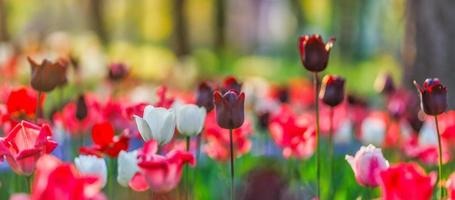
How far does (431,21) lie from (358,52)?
57.8ft

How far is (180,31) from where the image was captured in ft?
74.5

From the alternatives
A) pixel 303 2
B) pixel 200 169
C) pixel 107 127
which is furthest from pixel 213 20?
pixel 107 127

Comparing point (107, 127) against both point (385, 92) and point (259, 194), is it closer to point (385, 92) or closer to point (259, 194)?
point (259, 194)

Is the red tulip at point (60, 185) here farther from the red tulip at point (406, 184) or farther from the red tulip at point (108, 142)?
the red tulip at point (108, 142)

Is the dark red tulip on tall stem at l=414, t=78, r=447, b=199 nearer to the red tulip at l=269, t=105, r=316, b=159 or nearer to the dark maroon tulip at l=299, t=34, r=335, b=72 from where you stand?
the dark maroon tulip at l=299, t=34, r=335, b=72

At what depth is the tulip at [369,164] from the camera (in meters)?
3.08

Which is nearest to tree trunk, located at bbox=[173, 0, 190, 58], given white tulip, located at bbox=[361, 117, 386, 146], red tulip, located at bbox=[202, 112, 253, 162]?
white tulip, located at bbox=[361, 117, 386, 146]

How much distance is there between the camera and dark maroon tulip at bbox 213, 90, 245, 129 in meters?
3.21

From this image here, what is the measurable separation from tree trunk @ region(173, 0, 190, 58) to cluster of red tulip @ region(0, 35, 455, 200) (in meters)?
16.1

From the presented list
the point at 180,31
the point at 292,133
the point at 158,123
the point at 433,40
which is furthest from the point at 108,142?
the point at 180,31

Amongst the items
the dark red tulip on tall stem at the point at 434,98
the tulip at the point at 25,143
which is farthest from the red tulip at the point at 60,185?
the dark red tulip on tall stem at the point at 434,98

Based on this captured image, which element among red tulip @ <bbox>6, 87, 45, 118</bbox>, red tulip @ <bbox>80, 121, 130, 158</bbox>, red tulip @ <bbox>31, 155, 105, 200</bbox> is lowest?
red tulip @ <bbox>80, 121, 130, 158</bbox>

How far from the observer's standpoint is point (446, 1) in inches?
273

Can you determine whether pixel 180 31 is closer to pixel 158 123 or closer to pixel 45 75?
pixel 45 75
